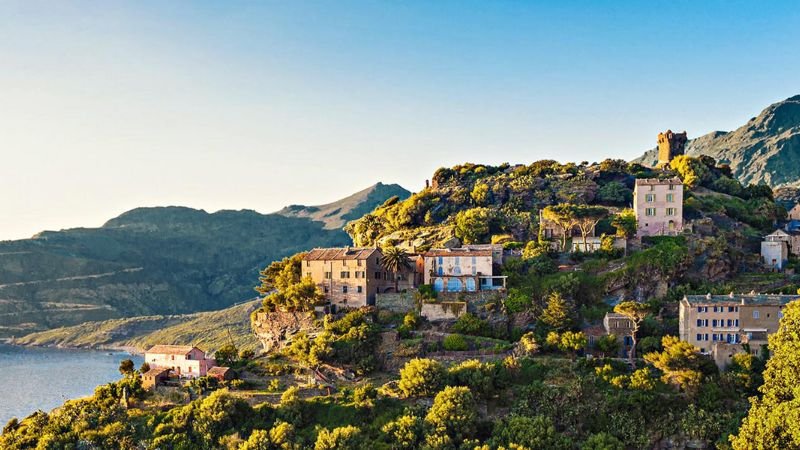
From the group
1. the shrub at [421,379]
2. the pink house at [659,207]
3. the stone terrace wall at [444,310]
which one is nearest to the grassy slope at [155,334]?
the stone terrace wall at [444,310]

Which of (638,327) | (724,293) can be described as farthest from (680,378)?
(724,293)

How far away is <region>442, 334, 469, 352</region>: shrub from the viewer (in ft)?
198

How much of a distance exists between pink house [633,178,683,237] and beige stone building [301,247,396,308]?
27351mm

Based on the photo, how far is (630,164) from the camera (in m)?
104

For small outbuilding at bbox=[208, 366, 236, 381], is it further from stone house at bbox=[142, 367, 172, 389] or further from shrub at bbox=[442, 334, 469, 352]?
shrub at bbox=[442, 334, 469, 352]

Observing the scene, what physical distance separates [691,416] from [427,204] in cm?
5088

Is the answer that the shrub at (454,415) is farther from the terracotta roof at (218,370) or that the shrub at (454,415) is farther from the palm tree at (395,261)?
the terracotta roof at (218,370)

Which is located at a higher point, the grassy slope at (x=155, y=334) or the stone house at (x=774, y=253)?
the stone house at (x=774, y=253)

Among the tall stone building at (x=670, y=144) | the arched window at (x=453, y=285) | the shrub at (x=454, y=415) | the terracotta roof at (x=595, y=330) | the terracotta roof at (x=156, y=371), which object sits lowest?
the shrub at (x=454, y=415)

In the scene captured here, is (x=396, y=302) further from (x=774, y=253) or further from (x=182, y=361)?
(x=774, y=253)

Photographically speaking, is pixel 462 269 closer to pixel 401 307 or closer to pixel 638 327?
pixel 401 307

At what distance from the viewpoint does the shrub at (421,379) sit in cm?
5462

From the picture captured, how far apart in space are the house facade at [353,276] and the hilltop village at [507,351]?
0.16 meters

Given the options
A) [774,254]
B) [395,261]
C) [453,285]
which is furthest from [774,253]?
[395,261]
